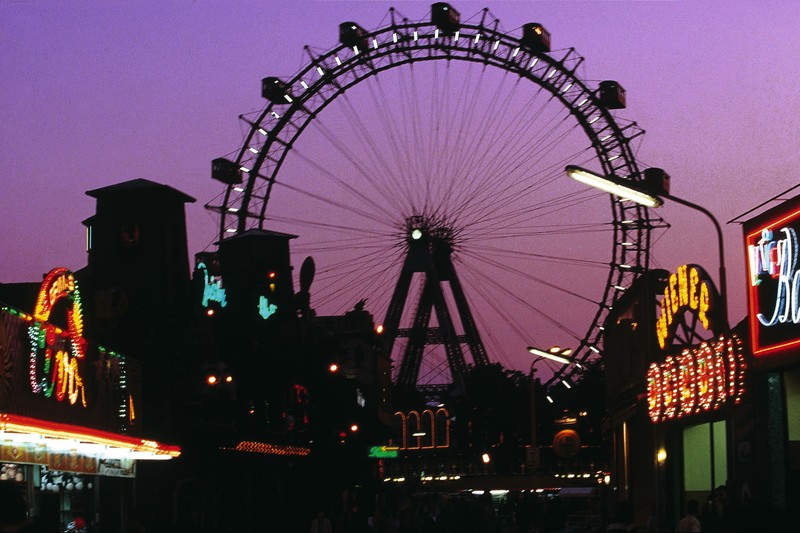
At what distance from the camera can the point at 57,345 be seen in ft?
66.5

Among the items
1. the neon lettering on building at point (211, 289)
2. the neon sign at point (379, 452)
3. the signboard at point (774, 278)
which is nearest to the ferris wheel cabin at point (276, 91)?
the neon lettering on building at point (211, 289)

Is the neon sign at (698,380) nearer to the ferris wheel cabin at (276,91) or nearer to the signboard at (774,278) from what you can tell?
the signboard at (774,278)

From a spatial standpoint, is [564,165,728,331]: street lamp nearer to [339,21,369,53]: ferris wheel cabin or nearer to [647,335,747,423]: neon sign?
[647,335,747,423]: neon sign

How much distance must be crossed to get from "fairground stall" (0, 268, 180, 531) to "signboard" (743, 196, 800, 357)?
10391 millimetres

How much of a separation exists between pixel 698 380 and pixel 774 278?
13.9ft

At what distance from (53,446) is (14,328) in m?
3.92

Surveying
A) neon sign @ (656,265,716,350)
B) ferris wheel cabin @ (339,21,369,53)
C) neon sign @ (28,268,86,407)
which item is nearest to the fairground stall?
neon sign @ (28,268,86,407)

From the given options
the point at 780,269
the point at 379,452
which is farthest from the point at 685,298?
the point at 379,452

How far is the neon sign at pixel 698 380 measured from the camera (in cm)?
2150

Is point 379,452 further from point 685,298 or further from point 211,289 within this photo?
point 685,298

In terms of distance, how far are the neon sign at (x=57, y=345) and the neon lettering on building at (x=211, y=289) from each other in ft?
60.4

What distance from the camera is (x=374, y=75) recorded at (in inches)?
1954

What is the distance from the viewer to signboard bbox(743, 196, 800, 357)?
19344mm

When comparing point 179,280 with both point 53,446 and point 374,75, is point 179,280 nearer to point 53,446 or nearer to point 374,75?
point 374,75
